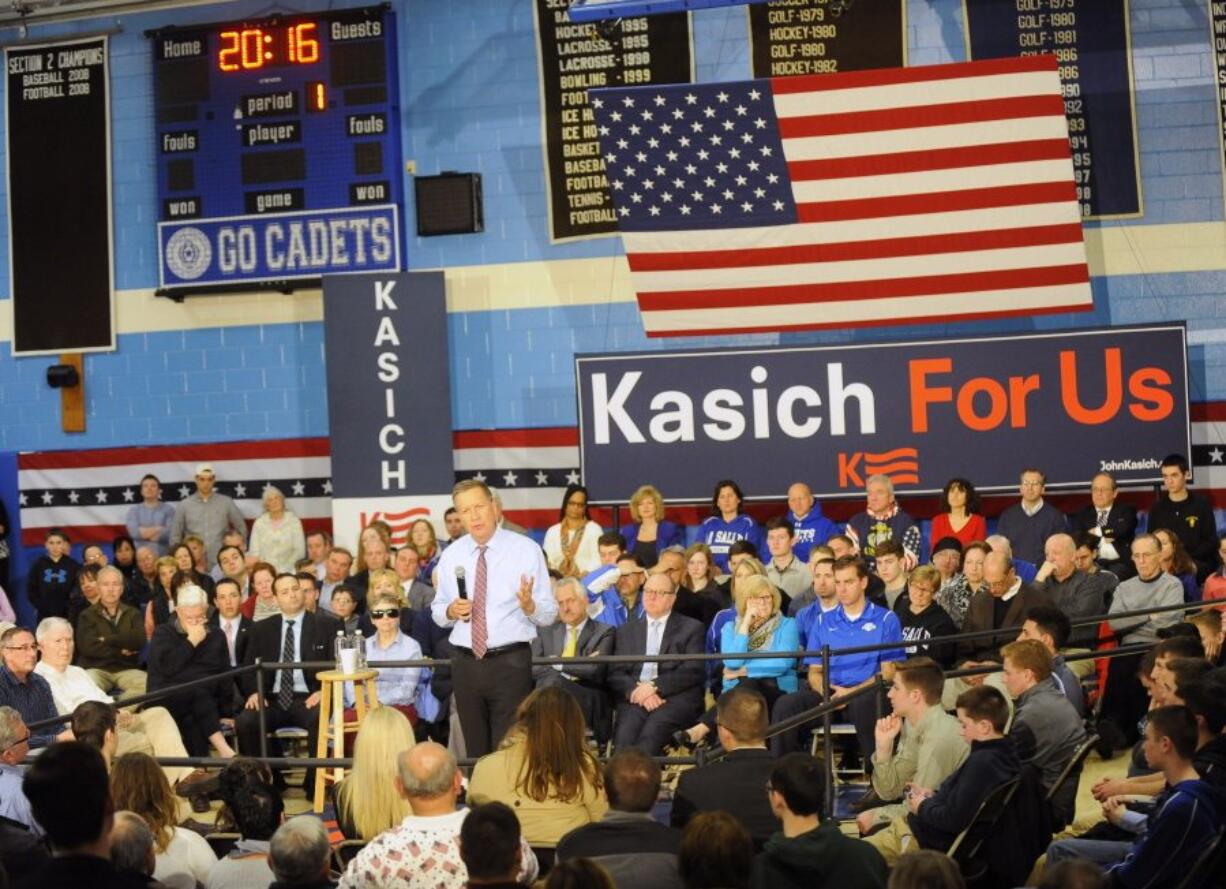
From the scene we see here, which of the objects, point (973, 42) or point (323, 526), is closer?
point (973, 42)

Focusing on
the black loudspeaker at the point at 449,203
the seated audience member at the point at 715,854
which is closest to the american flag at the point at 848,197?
the black loudspeaker at the point at 449,203

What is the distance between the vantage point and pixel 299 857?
14.3ft

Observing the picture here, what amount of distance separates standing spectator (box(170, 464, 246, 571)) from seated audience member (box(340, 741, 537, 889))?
859 centimetres

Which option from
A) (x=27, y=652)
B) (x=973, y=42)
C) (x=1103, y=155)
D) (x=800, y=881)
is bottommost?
(x=800, y=881)

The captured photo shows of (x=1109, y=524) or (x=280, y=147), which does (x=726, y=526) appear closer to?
(x=1109, y=524)

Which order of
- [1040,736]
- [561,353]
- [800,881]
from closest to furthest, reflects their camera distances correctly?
[800,881]
[1040,736]
[561,353]

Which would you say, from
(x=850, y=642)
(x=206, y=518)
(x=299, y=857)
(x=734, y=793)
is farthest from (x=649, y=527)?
(x=299, y=857)

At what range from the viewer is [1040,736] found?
21.2 feet

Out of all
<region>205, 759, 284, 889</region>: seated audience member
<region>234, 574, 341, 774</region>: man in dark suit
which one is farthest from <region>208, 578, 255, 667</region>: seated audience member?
<region>205, 759, 284, 889</region>: seated audience member

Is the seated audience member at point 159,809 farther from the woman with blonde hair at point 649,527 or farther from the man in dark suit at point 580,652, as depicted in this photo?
the woman with blonde hair at point 649,527

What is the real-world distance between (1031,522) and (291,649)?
487cm

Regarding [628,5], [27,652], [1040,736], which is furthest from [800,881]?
[628,5]

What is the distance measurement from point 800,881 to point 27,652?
4530 mm

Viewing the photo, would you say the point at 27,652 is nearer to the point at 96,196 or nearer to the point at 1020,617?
the point at 1020,617
